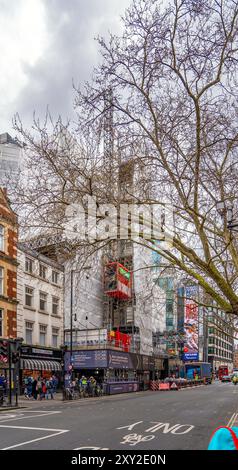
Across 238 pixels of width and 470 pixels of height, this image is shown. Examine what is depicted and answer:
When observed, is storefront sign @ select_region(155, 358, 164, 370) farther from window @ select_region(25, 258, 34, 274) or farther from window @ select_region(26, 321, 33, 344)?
window @ select_region(25, 258, 34, 274)

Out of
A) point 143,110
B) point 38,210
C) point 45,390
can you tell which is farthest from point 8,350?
point 143,110

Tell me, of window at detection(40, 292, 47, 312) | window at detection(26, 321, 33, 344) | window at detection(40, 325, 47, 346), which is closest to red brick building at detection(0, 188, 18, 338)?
window at detection(26, 321, 33, 344)

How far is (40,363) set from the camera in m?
39.0

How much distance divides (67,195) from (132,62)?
4.04 metres

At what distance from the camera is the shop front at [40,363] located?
36.8 m

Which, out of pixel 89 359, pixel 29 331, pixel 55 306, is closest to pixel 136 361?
pixel 89 359

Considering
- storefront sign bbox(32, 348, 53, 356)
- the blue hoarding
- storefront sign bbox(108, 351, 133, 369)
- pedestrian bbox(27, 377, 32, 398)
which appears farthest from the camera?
the blue hoarding

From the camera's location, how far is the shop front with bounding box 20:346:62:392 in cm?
3681

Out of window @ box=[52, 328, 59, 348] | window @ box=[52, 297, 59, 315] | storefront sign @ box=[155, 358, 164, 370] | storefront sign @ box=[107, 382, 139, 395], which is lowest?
storefront sign @ box=[155, 358, 164, 370]

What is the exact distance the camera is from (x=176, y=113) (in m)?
12.9

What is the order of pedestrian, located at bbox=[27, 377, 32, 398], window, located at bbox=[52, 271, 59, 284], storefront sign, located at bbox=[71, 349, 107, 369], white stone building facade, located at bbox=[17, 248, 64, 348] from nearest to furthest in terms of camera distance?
pedestrian, located at bbox=[27, 377, 32, 398] < white stone building facade, located at bbox=[17, 248, 64, 348] < storefront sign, located at bbox=[71, 349, 107, 369] < window, located at bbox=[52, 271, 59, 284]

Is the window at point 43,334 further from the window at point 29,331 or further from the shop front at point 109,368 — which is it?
the shop front at point 109,368

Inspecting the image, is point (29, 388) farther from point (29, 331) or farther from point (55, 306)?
point (55, 306)

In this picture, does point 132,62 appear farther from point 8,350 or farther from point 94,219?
point 8,350
